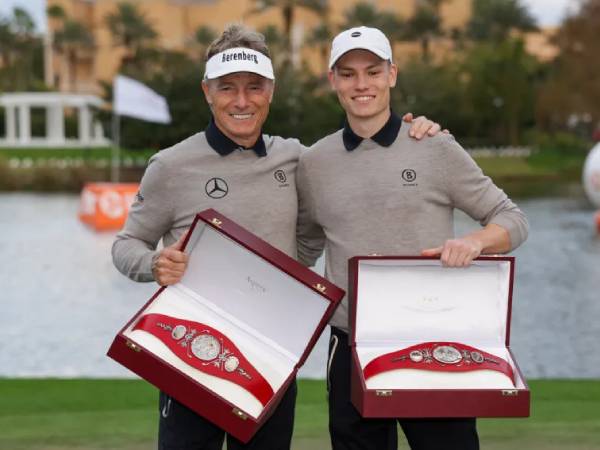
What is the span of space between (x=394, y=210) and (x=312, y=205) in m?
0.29

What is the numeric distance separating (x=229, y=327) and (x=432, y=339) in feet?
2.04

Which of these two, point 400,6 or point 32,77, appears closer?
point 400,6

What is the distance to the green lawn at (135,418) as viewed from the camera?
503 centimetres

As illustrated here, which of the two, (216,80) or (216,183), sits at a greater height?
(216,80)

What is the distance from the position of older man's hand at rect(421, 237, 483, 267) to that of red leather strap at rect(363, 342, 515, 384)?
0.84 feet

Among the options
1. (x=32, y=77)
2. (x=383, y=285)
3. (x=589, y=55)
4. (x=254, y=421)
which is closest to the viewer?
(x=254, y=421)

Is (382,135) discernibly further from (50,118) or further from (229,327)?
(50,118)

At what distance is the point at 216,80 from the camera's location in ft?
10.7

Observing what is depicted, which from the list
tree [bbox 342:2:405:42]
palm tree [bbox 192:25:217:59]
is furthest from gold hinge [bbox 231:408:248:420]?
tree [bbox 342:2:405:42]

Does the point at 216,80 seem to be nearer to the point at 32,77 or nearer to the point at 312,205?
the point at 312,205

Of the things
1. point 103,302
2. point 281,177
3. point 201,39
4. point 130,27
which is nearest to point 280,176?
point 281,177

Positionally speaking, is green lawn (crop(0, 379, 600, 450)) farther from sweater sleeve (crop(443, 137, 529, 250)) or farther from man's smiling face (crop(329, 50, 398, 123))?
man's smiling face (crop(329, 50, 398, 123))

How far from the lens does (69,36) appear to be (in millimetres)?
75125

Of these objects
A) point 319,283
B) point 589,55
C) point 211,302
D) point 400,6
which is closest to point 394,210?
point 319,283
